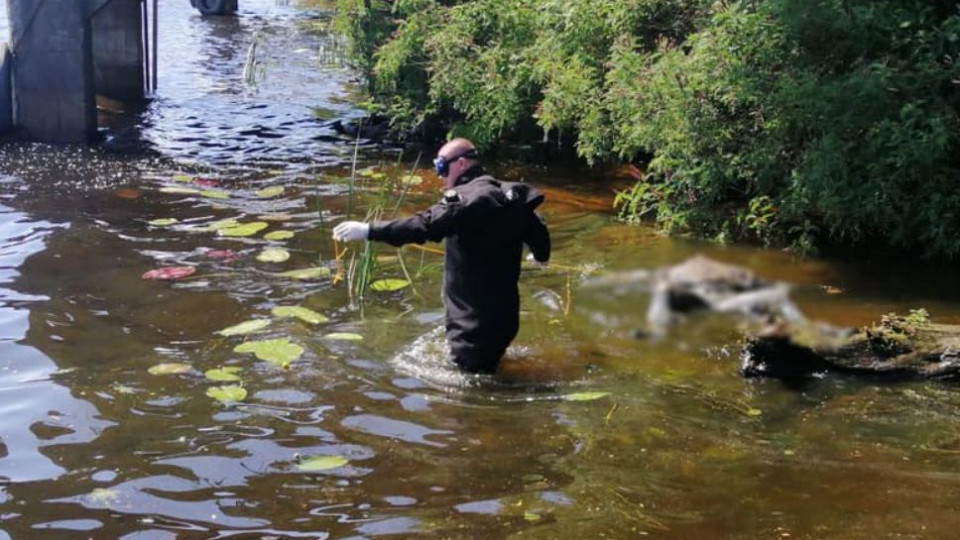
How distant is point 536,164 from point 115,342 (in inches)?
315

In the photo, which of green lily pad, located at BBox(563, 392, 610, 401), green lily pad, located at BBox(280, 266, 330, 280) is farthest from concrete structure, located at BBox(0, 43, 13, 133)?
green lily pad, located at BBox(563, 392, 610, 401)

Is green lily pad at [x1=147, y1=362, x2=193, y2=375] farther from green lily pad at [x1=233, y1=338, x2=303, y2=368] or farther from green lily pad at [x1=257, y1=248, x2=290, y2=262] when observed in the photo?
green lily pad at [x1=257, y1=248, x2=290, y2=262]

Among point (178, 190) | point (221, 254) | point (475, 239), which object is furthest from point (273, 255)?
point (475, 239)

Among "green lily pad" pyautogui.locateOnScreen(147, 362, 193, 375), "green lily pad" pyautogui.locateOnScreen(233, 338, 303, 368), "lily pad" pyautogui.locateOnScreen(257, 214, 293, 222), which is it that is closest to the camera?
"green lily pad" pyautogui.locateOnScreen(147, 362, 193, 375)

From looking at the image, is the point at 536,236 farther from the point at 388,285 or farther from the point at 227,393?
the point at 388,285

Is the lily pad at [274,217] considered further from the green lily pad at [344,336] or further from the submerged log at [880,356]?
the submerged log at [880,356]

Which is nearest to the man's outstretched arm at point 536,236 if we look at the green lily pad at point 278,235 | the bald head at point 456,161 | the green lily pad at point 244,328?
the bald head at point 456,161

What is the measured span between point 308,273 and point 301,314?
136cm

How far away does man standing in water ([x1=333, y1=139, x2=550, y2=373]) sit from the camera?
6555 mm

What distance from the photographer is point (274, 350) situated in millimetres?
7543

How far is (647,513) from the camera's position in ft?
16.1

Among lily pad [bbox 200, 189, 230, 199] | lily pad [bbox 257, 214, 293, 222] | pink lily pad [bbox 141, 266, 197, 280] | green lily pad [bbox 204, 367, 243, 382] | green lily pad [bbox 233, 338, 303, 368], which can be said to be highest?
lily pad [bbox 200, 189, 230, 199]

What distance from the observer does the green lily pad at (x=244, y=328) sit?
8.12 m

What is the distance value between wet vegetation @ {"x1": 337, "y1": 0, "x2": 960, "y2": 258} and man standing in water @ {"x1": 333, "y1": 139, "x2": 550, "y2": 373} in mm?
1560
